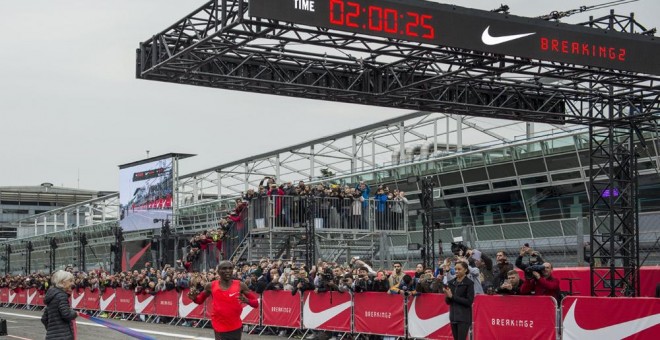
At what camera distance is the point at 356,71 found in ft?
71.1

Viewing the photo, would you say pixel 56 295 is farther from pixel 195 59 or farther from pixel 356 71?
pixel 356 71

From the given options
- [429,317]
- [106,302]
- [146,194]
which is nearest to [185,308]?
[106,302]

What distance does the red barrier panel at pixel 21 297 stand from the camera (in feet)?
138

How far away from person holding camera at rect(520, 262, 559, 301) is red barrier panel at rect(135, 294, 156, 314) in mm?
16469

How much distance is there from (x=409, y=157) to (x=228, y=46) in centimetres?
2825

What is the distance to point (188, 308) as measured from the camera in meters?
26.8

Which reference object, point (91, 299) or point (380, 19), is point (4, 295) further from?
point (380, 19)

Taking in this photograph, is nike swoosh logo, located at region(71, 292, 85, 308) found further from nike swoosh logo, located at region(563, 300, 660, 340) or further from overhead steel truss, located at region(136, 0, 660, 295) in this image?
nike swoosh logo, located at region(563, 300, 660, 340)

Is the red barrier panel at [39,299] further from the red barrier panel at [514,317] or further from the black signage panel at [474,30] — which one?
the red barrier panel at [514,317]

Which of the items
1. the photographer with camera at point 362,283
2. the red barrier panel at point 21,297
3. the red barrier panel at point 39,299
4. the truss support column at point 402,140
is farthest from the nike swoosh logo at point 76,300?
the photographer with camera at point 362,283

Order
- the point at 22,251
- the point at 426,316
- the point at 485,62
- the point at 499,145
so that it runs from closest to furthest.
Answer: the point at 426,316, the point at 485,62, the point at 499,145, the point at 22,251

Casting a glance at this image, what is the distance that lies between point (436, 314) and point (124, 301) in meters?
16.9

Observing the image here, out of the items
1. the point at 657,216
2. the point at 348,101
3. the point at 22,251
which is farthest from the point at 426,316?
the point at 22,251

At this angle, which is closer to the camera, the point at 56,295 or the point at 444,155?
the point at 56,295
